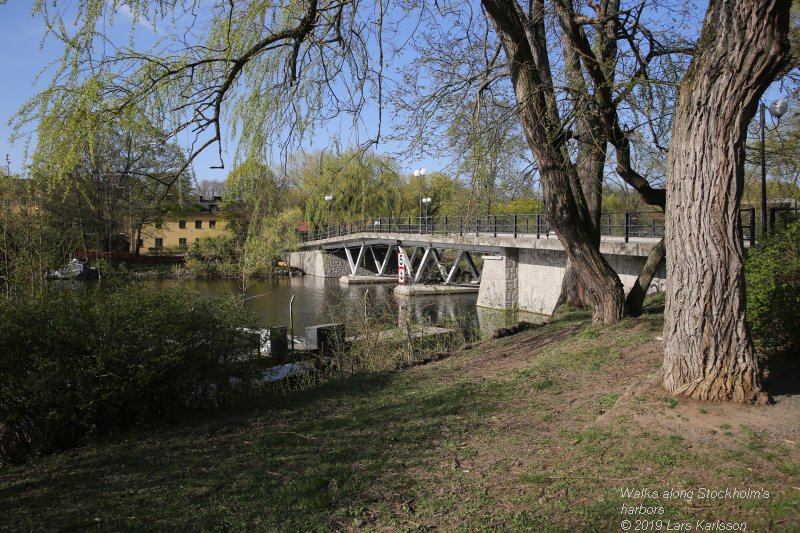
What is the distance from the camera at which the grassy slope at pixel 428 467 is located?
3846mm

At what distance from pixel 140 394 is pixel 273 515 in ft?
10.6

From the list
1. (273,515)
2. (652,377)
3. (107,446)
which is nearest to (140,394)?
(107,446)

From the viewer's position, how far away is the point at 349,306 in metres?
13.7

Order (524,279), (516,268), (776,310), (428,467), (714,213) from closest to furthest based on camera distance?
(428,467), (714,213), (776,310), (524,279), (516,268)

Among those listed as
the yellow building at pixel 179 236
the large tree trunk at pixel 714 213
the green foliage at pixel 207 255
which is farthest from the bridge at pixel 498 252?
the yellow building at pixel 179 236

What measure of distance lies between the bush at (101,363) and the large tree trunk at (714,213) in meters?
4.98

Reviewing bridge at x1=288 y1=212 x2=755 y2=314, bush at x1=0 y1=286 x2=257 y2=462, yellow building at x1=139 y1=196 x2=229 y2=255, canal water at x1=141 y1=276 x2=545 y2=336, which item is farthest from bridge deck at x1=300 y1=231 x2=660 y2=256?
bush at x1=0 y1=286 x2=257 y2=462

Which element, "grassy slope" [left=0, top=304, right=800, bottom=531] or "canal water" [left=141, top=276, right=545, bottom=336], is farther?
"canal water" [left=141, top=276, right=545, bottom=336]

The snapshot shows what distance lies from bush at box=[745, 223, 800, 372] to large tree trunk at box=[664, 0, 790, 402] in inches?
63.6

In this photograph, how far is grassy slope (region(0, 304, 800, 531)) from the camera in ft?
12.6

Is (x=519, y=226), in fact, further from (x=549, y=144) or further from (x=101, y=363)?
(x=101, y=363)

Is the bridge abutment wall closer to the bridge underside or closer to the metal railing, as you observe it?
the bridge underside

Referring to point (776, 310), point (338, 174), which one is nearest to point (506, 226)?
point (338, 174)

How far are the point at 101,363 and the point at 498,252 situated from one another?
76.8 feet
